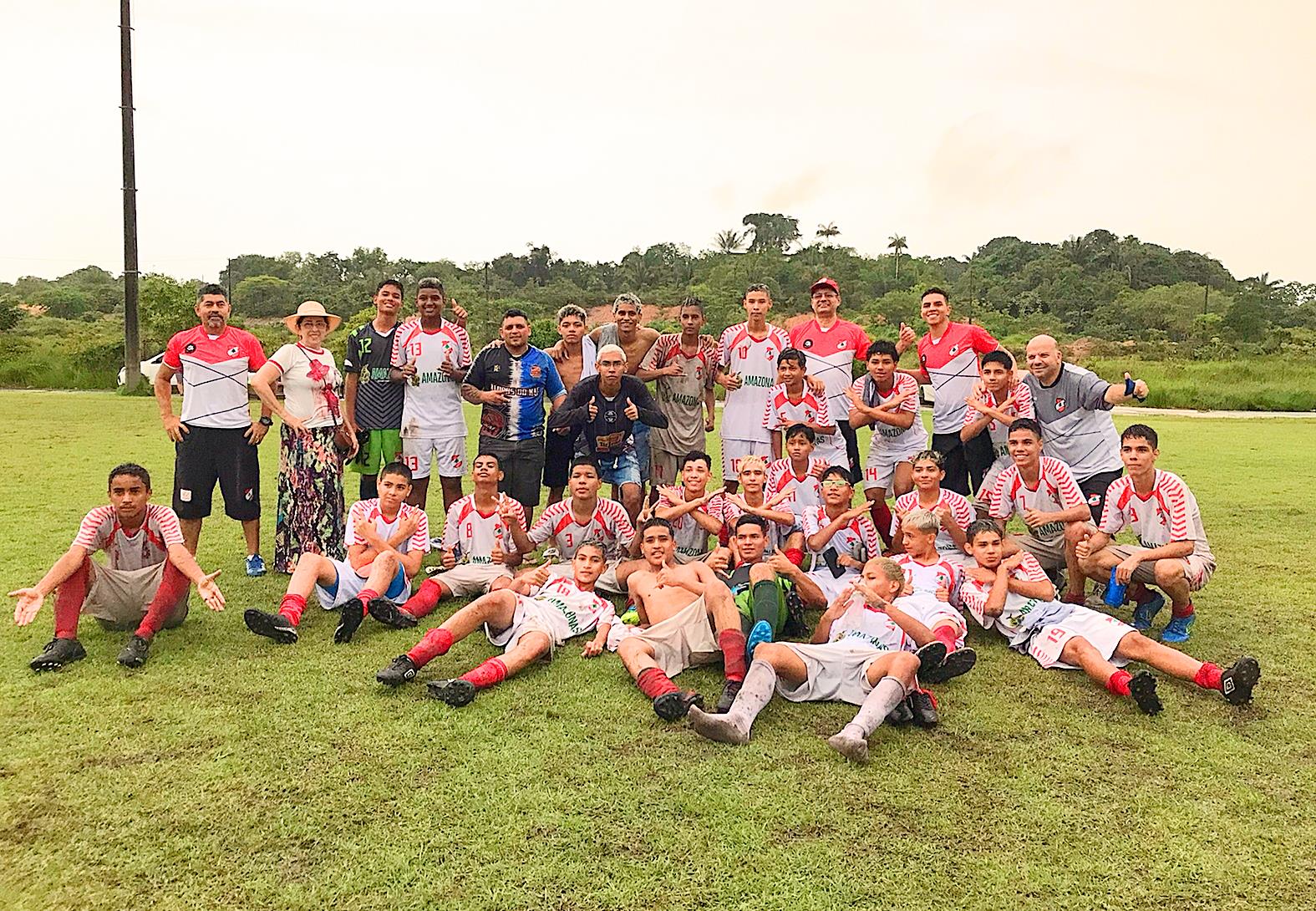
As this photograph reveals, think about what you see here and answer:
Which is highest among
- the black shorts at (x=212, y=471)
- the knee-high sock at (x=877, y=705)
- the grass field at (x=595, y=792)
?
the black shorts at (x=212, y=471)

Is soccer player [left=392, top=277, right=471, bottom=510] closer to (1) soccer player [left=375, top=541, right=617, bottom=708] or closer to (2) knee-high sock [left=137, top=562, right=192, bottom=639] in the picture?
(1) soccer player [left=375, top=541, right=617, bottom=708]

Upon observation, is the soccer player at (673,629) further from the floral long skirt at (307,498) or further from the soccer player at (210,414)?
the soccer player at (210,414)

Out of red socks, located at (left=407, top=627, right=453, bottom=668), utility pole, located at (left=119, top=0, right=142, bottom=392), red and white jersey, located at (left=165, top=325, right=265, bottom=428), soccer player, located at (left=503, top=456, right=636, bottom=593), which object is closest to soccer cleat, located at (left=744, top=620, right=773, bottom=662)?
soccer player, located at (left=503, top=456, right=636, bottom=593)

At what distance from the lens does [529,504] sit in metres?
6.66

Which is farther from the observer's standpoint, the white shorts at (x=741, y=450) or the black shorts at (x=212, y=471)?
the white shorts at (x=741, y=450)

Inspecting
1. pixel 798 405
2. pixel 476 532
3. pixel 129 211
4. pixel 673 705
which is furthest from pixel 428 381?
pixel 129 211

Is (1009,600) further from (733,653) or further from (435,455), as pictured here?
(435,455)

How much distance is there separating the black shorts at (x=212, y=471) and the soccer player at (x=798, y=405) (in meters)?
3.65

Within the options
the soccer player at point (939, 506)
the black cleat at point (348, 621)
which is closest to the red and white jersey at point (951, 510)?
the soccer player at point (939, 506)

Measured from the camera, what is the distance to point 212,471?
6.21 metres

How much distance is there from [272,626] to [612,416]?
260 centimetres

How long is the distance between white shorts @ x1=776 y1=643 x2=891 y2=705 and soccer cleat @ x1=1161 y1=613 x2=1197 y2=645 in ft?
6.76

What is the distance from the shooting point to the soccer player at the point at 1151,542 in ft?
16.9

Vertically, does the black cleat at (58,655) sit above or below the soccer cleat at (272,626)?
below
